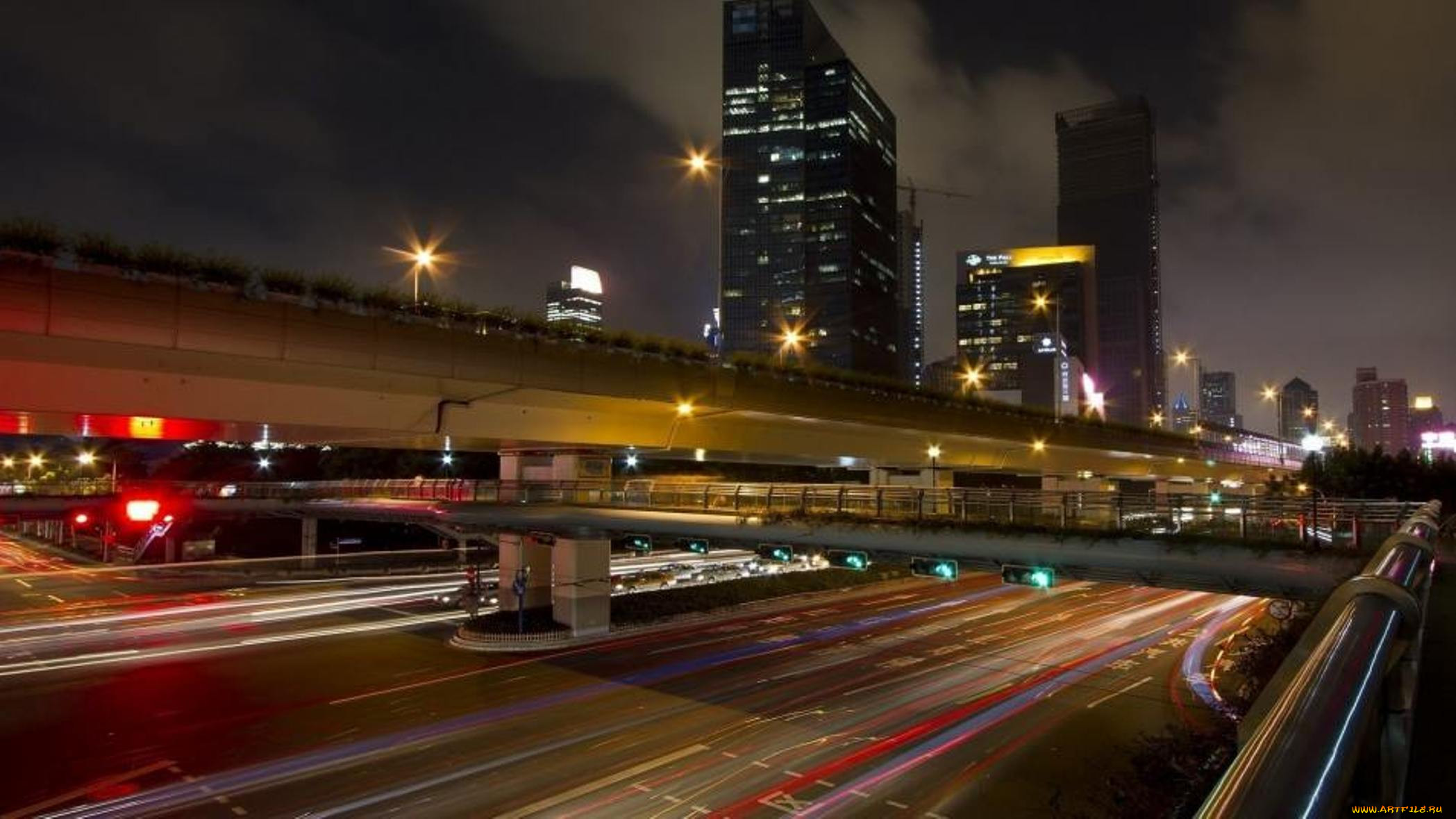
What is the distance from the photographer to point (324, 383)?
82.5ft

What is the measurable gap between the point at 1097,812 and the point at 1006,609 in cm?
2676

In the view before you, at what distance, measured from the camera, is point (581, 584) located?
3406 centimetres

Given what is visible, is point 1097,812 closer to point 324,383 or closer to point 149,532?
point 324,383

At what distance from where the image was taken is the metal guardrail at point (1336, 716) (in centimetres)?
154

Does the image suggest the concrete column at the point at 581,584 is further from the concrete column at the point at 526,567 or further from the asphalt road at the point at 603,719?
the concrete column at the point at 526,567

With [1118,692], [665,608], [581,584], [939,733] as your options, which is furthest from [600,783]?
[665,608]

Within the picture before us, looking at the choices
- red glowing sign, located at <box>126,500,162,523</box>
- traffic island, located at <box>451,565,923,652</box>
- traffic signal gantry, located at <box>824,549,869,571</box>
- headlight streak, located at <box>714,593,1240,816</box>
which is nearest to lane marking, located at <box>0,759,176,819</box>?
traffic island, located at <box>451,565,923,652</box>

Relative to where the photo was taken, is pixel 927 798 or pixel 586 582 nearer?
pixel 927 798

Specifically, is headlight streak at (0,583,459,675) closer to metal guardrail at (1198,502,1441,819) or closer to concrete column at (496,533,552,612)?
concrete column at (496,533,552,612)

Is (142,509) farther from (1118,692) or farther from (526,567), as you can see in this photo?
(1118,692)

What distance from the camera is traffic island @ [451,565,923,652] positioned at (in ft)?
110

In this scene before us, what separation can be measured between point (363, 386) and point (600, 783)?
48.8 feet

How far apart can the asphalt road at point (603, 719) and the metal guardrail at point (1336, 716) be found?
12063 millimetres

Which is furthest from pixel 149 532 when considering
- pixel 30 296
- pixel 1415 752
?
pixel 1415 752
